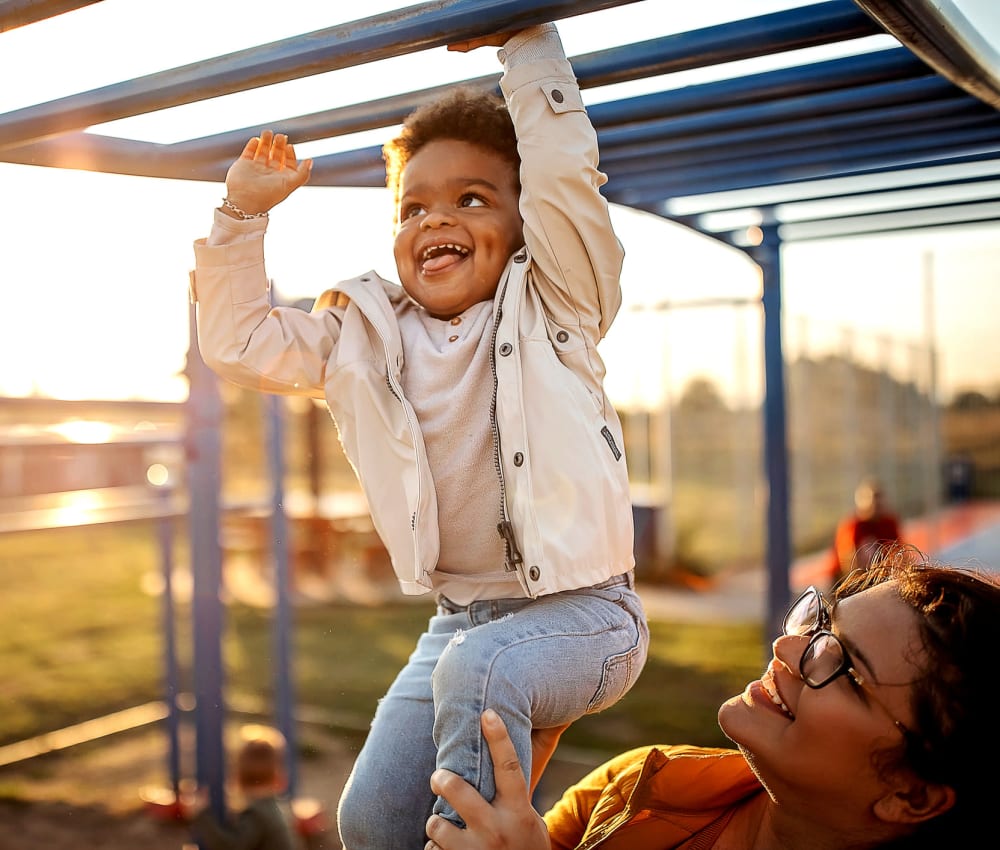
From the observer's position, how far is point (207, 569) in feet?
11.9

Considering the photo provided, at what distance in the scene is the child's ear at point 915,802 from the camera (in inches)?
52.2

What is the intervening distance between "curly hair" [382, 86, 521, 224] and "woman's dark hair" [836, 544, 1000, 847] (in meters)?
0.99

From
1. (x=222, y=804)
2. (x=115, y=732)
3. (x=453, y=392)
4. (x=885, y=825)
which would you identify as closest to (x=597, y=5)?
(x=453, y=392)

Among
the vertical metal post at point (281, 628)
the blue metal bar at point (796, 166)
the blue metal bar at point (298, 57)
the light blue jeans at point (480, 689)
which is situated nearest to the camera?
the blue metal bar at point (298, 57)

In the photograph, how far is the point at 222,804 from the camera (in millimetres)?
3650

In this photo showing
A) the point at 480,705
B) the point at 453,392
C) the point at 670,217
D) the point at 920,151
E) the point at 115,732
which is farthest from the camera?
the point at 115,732

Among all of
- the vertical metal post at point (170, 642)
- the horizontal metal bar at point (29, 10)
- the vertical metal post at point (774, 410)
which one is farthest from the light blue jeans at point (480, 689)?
the vertical metal post at point (170, 642)

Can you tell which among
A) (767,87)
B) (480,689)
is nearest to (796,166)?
(767,87)

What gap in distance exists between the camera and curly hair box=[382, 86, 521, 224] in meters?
1.78

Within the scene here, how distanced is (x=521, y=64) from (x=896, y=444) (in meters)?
13.9

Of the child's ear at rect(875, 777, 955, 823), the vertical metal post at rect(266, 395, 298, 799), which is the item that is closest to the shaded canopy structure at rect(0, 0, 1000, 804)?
the child's ear at rect(875, 777, 955, 823)

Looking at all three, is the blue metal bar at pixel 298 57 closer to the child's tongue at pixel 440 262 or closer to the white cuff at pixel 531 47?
the white cuff at pixel 531 47

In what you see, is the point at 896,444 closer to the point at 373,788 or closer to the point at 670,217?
the point at 670,217

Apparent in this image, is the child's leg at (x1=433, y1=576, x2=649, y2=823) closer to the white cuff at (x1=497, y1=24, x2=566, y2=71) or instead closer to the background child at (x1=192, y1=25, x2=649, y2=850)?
the background child at (x1=192, y1=25, x2=649, y2=850)
